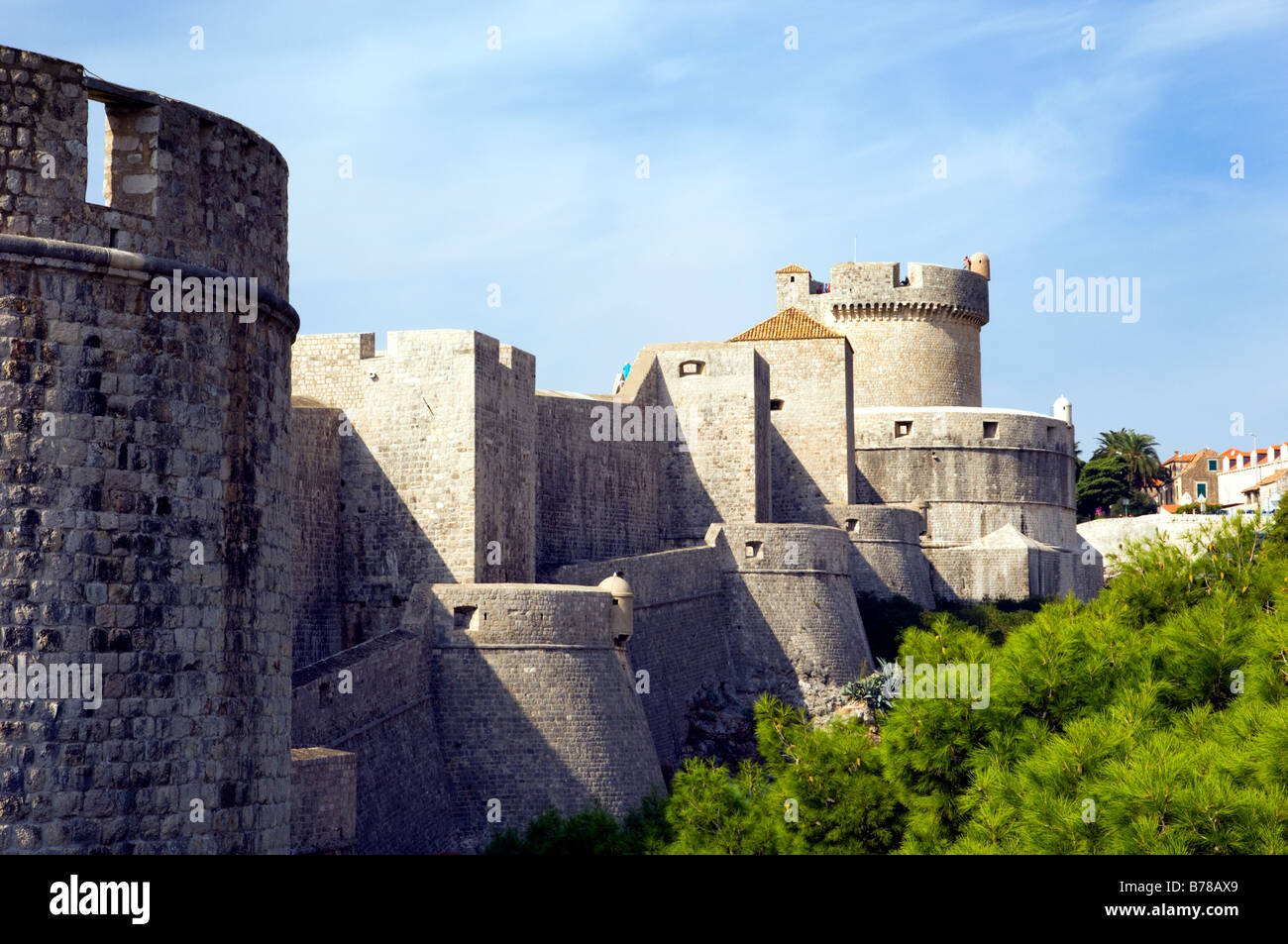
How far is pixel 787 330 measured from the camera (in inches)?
1547

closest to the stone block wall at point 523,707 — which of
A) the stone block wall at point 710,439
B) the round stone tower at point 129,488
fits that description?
the stone block wall at point 710,439

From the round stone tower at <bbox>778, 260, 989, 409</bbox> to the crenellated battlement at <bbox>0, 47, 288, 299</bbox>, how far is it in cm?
3912

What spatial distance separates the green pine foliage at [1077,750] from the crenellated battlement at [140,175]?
5.71 meters

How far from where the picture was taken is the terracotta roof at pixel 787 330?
3859cm

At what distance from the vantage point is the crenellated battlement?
682cm

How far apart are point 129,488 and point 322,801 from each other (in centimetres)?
1232

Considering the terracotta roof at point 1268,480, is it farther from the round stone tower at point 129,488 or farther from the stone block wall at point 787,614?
the round stone tower at point 129,488

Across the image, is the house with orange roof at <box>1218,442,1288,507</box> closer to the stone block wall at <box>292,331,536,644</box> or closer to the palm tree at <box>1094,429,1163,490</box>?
the palm tree at <box>1094,429,1163,490</box>

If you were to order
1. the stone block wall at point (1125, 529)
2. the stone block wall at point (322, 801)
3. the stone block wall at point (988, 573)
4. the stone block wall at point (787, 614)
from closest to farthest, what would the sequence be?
the stone block wall at point (322, 801) → the stone block wall at point (787, 614) → the stone block wall at point (988, 573) → the stone block wall at point (1125, 529)

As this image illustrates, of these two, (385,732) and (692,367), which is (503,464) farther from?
(692,367)

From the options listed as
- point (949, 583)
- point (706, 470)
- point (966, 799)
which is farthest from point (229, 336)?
point (949, 583)

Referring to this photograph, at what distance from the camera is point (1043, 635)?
1371 cm

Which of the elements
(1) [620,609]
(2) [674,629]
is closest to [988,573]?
(2) [674,629]

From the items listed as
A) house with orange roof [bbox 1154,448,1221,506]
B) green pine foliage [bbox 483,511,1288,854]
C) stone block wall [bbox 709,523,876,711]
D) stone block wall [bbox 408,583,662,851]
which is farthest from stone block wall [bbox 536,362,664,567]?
house with orange roof [bbox 1154,448,1221,506]
